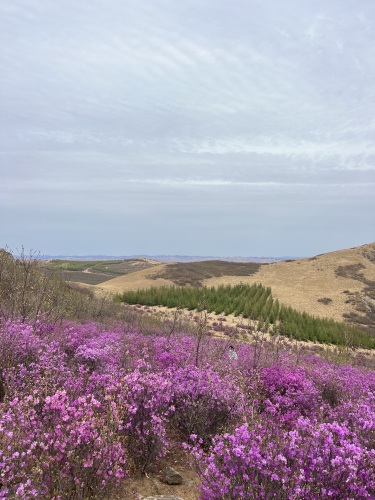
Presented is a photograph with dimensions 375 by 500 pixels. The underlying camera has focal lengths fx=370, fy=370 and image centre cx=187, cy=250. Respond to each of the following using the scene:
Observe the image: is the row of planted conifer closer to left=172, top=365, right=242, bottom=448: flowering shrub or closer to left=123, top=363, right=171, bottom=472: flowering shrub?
left=172, top=365, right=242, bottom=448: flowering shrub

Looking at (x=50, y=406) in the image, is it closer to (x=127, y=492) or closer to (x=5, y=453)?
(x=5, y=453)

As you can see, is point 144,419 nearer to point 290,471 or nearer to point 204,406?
point 204,406

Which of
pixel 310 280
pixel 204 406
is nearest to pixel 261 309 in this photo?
pixel 310 280

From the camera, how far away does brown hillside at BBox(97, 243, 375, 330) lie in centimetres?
3388

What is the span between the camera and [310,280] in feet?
142

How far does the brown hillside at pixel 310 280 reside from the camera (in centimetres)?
3388

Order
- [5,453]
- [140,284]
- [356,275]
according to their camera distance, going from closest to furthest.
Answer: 1. [5,453]
2. [140,284]
3. [356,275]

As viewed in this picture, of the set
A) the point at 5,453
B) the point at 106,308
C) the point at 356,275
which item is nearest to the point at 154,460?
the point at 5,453

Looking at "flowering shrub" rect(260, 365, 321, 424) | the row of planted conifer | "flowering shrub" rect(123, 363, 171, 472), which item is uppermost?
"flowering shrub" rect(123, 363, 171, 472)

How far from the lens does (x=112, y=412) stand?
3473 millimetres

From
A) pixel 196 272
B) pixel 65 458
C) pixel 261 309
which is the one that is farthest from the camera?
pixel 196 272

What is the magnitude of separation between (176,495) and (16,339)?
135 inches

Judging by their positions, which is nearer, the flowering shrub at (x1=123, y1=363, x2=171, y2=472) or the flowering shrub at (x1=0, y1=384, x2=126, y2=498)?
the flowering shrub at (x1=0, y1=384, x2=126, y2=498)

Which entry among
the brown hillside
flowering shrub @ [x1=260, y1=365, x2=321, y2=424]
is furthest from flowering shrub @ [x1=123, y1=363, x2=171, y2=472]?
the brown hillside
